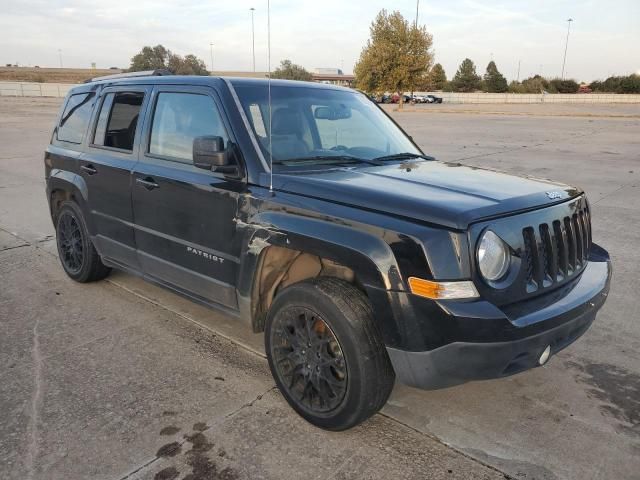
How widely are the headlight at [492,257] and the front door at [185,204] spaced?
4.67 ft

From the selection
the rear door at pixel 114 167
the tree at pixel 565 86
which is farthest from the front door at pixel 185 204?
the tree at pixel 565 86

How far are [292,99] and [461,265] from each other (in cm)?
192

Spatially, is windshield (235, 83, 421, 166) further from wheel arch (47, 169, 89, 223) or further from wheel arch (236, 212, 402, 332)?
wheel arch (47, 169, 89, 223)

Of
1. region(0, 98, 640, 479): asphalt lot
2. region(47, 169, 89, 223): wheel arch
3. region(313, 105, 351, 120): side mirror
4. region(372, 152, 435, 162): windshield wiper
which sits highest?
region(313, 105, 351, 120): side mirror

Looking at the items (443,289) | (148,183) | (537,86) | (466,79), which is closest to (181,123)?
(148,183)

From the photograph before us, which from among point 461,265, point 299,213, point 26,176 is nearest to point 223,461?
point 299,213

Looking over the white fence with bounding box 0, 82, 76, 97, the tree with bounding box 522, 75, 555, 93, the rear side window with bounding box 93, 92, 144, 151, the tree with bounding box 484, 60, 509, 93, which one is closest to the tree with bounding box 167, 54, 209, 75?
the rear side window with bounding box 93, 92, 144, 151

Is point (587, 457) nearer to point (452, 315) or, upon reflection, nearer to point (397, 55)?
point (452, 315)

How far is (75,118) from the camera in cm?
498

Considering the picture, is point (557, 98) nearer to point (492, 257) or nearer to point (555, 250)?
point (555, 250)

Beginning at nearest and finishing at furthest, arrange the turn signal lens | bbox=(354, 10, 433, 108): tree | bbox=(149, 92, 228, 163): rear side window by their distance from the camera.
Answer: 1. the turn signal lens
2. bbox=(149, 92, 228, 163): rear side window
3. bbox=(354, 10, 433, 108): tree

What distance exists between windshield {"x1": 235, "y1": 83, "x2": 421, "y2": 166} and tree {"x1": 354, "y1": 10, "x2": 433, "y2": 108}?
45075 millimetres

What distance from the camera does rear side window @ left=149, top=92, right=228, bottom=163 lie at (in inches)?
139

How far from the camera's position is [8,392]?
3299 millimetres
